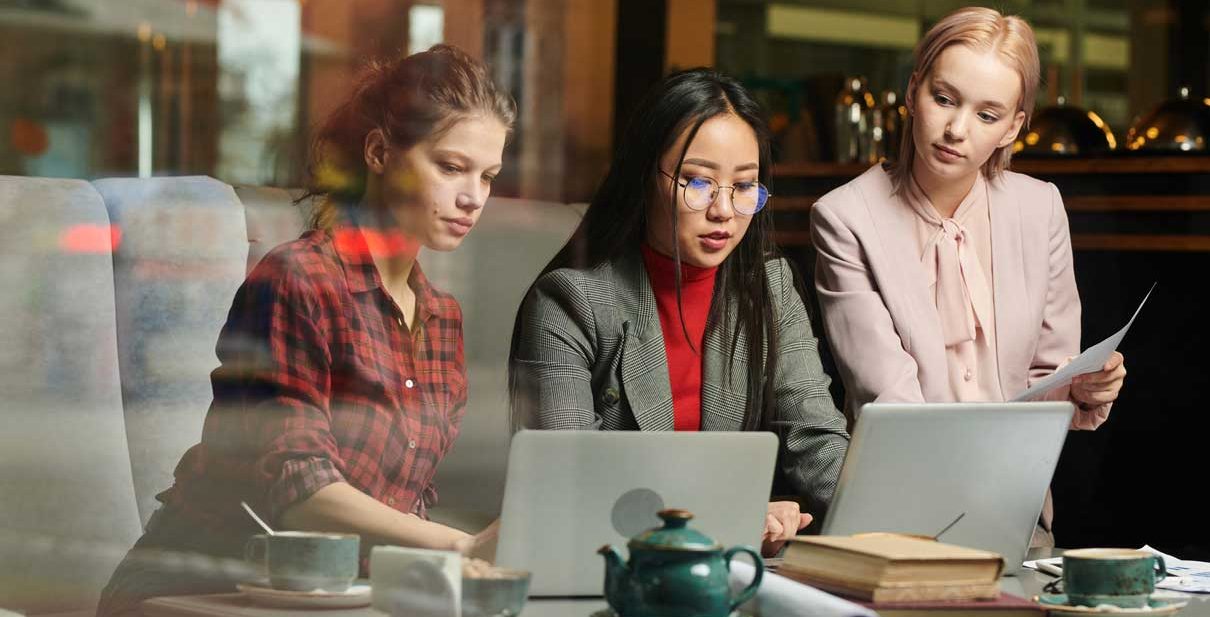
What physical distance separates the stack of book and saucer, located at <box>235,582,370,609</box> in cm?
35

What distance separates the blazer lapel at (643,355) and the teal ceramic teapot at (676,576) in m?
0.66

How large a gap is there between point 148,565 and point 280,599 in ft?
1.67

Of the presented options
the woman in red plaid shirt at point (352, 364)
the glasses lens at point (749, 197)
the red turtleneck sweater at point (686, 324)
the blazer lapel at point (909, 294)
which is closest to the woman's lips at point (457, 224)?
the woman in red plaid shirt at point (352, 364)

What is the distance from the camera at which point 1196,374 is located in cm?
274

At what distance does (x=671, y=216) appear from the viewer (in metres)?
1.73

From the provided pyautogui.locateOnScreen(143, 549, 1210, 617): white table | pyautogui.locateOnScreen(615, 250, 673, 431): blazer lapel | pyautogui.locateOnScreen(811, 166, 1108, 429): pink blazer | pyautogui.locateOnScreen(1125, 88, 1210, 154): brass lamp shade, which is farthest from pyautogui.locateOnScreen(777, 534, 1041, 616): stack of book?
pyautogui.locateOnScreen(1125, 88, 1210, 154): brass lamp shade

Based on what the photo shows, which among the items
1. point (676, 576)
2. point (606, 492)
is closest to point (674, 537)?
point (676, 576)

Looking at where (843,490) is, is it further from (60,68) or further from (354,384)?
(60,68)

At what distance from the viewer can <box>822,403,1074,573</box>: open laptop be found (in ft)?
4.33

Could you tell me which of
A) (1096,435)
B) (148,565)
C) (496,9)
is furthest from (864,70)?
(148,565)

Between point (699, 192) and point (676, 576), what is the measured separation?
2.42 ft

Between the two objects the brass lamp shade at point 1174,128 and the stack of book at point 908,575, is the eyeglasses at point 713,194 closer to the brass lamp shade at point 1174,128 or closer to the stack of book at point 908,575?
the stack of book at point 908,575

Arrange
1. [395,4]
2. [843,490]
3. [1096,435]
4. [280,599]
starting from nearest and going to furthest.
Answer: [280,599], [843,490], [395,4], [1096,435]

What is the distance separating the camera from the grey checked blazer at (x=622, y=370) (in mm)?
1739
